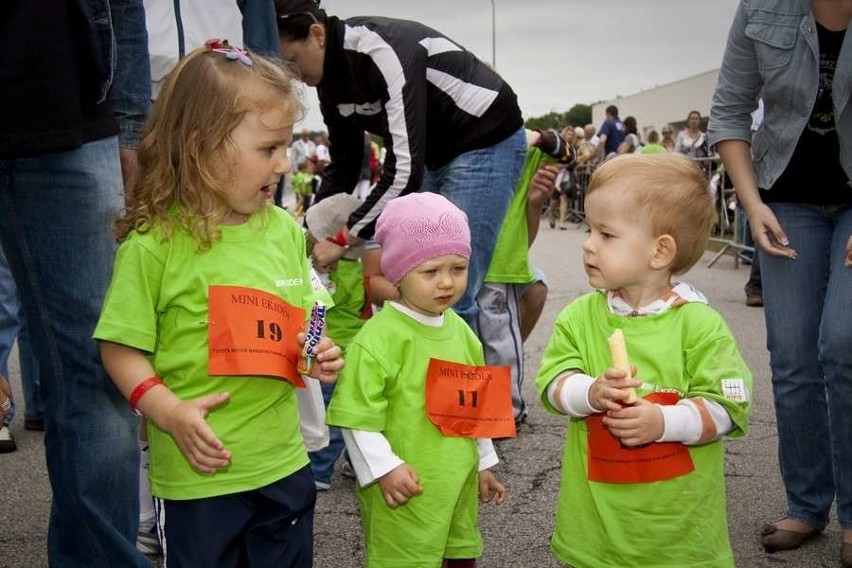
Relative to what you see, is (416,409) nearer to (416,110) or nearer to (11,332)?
(416,110)

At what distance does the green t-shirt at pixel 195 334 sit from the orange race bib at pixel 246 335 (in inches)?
1.7

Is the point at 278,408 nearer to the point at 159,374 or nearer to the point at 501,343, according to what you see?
the point at 159,374

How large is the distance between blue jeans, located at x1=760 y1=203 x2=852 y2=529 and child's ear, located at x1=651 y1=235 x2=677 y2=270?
3.14 ft

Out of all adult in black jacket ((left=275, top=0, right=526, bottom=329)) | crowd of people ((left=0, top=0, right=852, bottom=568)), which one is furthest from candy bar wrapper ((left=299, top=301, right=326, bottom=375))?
adult in black jacket ((left=275, top=0, right=526, bottom=329))

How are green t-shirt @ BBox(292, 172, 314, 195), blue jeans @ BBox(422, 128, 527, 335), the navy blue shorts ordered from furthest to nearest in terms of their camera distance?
green t-shirt @ BBox(292, 172, 314, 195), blue jeans @ BBox(422, 128, 527, 335), the navy blue shorts

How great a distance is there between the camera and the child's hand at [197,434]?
2018 mm

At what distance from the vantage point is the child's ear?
2365 millimetres

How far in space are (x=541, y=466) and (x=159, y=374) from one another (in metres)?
2.27

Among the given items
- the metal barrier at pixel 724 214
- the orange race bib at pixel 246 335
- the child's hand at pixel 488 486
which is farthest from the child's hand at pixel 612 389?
the metal barrier at pixel 724 214

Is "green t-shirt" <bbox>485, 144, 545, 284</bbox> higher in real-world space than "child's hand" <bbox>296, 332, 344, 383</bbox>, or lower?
lower

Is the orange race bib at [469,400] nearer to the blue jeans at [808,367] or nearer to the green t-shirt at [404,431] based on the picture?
the green t-shirt at [404,431]

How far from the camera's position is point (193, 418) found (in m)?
2.03

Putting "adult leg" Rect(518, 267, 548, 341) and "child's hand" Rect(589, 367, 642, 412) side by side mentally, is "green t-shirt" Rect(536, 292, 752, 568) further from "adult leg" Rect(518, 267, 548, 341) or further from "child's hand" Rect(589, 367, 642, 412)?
"adult leg" Rect(518, 267, 548, 341)

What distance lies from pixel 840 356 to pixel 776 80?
2.87ft
